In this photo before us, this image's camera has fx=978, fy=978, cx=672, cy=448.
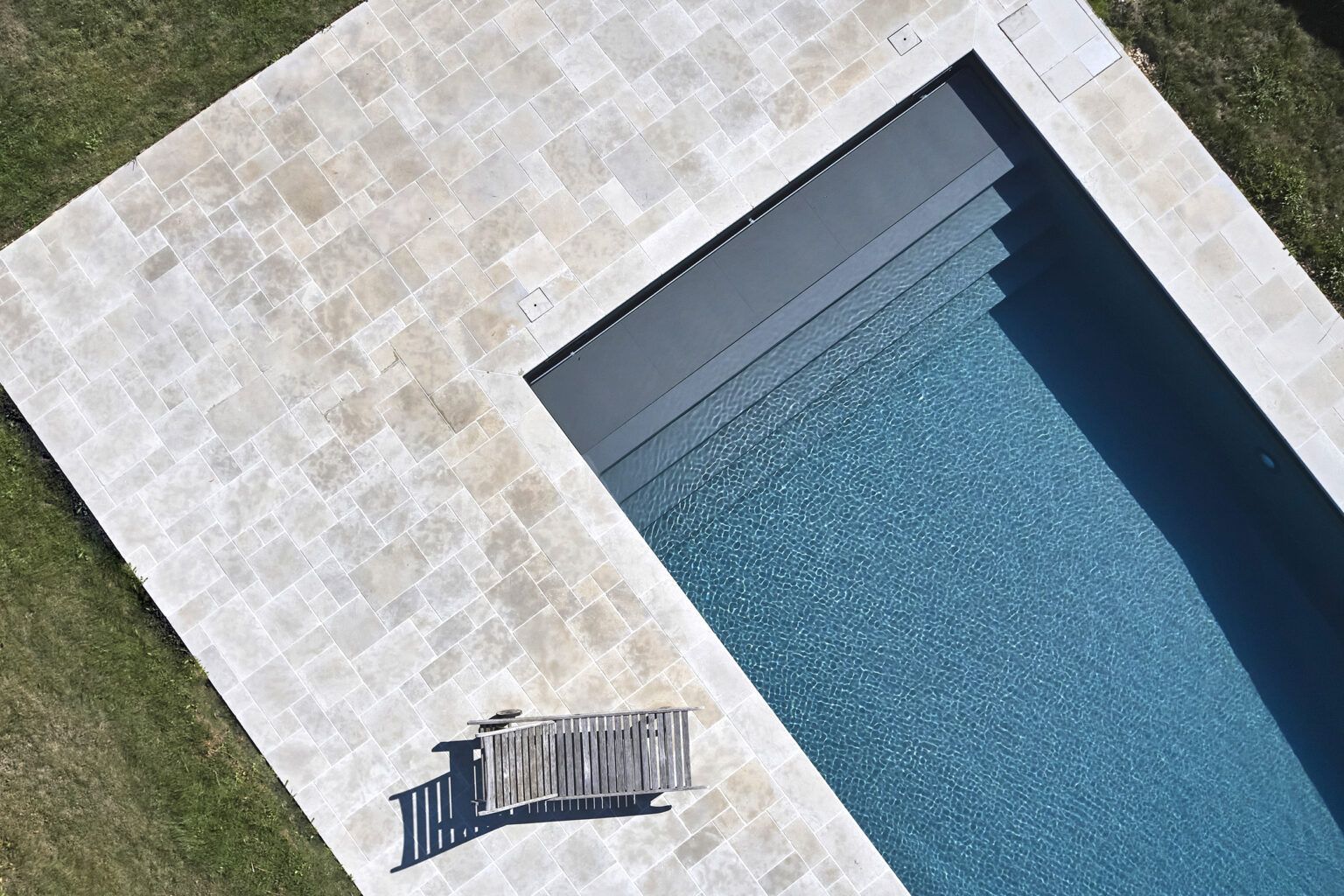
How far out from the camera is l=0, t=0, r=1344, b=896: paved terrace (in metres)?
11.1

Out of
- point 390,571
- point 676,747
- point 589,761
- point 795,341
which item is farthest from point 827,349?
point 390,571

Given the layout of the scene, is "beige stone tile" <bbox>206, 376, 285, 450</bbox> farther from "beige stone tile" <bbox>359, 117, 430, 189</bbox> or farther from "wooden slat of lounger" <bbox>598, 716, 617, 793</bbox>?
"wooden slat of lounger" <bbox>598, 716, 617, 793</bbox>

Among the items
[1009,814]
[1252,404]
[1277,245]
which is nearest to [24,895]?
[1009,814]

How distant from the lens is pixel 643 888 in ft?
36.1

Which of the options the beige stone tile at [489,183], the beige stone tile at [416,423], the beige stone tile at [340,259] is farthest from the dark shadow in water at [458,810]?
the beige stone tile at [489,183]

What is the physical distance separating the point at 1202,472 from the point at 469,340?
29.8 feet

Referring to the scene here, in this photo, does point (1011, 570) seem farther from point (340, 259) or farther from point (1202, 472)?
point (340, 259)

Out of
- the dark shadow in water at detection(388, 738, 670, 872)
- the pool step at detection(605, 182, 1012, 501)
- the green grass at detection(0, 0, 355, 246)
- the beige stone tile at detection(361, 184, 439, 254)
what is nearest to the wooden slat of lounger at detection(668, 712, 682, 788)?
the dark shadow in water at detection(388, 738, 670, 872)

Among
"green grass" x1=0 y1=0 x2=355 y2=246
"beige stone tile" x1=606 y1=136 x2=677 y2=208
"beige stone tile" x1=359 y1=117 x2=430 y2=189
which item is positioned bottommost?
"beige stone tile" x1=606 y1=136 x2=677 y2=208

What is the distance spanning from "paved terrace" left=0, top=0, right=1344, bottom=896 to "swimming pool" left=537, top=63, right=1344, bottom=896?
63 cm

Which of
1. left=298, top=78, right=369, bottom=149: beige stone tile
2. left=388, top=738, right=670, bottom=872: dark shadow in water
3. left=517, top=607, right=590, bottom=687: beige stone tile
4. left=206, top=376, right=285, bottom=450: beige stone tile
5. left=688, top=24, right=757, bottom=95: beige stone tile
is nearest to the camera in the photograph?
left=388, top=738, right=670, bottom=872: dark shadow in water

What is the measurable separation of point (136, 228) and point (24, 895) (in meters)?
7.69

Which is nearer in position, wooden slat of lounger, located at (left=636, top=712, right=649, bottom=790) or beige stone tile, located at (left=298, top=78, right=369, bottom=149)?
wooden slat of lounger, located at (left=636, top=712, right=649, bottom=790)

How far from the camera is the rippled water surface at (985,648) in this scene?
11.5 metres
